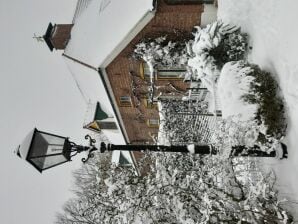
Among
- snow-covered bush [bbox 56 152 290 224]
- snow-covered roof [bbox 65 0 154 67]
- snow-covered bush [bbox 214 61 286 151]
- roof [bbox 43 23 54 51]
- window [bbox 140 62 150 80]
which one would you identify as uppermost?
roof [bbox 43 23 54 51]

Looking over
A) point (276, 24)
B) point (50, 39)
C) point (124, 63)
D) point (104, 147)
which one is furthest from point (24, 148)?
point (50, 39)

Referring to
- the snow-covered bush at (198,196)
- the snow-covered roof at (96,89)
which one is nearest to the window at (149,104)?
the snow-covered roof at (96,89)

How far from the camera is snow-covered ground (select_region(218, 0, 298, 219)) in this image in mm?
8977

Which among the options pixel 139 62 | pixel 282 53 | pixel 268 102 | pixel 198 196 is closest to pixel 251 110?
pixel 268 102

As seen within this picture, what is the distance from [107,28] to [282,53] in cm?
915

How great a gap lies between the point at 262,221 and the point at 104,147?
380cm

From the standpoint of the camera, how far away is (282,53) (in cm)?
1004

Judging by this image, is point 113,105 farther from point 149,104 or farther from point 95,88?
point 149,104

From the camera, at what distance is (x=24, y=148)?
23.6 feet

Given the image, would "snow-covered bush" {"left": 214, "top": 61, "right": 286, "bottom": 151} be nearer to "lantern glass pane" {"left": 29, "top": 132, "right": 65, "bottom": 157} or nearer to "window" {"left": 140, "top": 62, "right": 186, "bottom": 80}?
"lantern glass pane" {"left": 29, "top": 132, "right": 65, "bottom": 157}

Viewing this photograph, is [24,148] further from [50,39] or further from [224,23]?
[50,39]

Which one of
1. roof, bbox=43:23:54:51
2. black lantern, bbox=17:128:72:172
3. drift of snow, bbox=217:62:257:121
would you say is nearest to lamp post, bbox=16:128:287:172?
black lantern, bbox=17:128:72:172

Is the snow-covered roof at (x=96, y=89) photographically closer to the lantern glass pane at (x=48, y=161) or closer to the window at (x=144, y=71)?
the window at (x=144, y=71)

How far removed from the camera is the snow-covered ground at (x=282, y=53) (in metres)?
8.98
